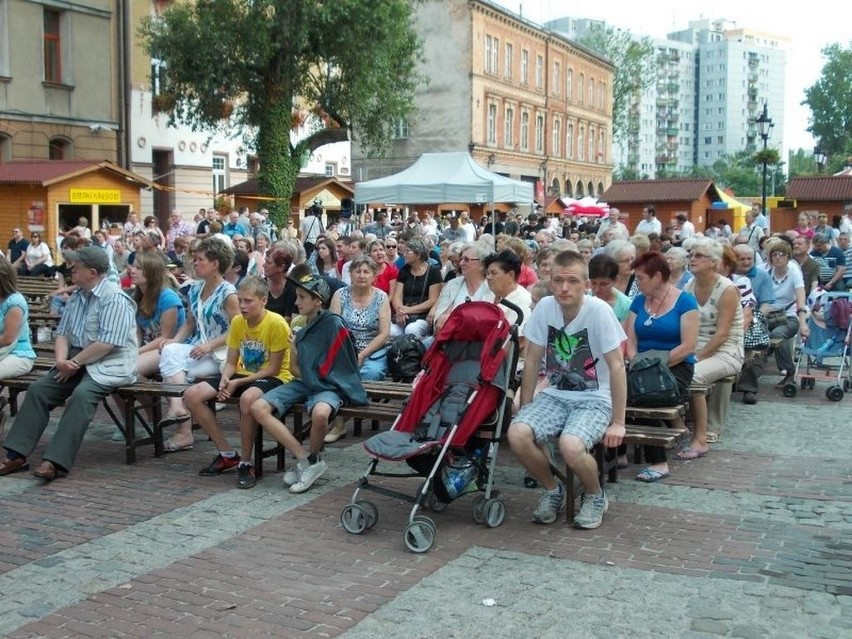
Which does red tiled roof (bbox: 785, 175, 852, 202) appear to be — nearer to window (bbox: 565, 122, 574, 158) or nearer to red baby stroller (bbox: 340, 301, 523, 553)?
red baby stroller (bbox: 340, 301, 523, 553)

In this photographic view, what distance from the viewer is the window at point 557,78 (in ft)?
219

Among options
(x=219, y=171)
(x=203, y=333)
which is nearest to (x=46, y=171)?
(x=219, y=171)

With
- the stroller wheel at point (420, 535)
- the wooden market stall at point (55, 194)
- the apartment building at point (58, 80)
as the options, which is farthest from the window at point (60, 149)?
the stroller wheel at point (420, 535)

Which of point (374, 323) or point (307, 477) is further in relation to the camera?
point (374, 323)

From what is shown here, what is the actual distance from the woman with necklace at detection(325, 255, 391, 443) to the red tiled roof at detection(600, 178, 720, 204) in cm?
2078

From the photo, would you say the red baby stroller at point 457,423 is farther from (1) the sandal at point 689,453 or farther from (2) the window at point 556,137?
(2) the window at point 556,137

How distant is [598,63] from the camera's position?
74.8m

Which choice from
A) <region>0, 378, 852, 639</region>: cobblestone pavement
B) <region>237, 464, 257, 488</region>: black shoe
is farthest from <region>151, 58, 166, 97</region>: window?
<region>237, 464, 257, 488</region>: black shoe

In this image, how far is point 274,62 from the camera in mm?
31594

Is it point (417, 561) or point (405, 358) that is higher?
point (405, 358)

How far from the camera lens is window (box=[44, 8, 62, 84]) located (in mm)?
31062

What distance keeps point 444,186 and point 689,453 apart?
1502cm

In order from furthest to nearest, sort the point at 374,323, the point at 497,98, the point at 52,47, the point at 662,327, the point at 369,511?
the point at 497,98 → the point at 52,47 → the point at 374,323 → the point at 662,327 → the point at 369,511

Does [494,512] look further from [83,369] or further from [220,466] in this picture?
[83,369]
